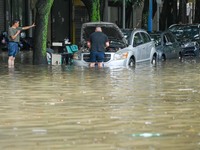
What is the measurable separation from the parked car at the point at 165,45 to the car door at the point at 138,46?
2.83 metres

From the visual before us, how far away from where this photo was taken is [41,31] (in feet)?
73.9

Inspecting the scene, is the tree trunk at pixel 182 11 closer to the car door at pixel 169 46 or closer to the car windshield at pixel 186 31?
the car windshield at pixel 186 31

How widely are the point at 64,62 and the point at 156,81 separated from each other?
7907 mm

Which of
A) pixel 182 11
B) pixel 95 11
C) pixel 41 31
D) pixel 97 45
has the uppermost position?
pixel 182 11

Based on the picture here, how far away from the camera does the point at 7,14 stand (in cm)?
3544

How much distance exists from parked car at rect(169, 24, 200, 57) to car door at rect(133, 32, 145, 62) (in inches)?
265

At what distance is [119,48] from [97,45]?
143cm

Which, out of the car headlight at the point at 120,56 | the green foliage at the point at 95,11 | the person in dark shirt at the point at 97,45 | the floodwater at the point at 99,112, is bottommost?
the floodwater at the point at 99,112

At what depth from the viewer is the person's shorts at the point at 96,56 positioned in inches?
802

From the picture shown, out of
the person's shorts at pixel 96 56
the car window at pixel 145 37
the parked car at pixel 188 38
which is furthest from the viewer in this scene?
the parked car at pixel 188 38

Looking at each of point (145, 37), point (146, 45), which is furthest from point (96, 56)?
point (145, 37)

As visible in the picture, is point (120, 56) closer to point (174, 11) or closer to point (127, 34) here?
point (127, 34)

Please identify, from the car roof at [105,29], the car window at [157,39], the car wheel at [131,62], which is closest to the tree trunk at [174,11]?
the car window at [157,39]

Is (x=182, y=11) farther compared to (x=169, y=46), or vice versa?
(x=182, y=11)
